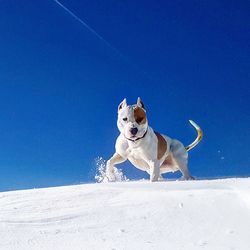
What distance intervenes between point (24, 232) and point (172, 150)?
3.38 metres

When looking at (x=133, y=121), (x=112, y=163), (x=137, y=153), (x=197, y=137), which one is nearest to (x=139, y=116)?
(x=133, y=121)

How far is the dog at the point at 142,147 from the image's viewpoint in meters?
5.67

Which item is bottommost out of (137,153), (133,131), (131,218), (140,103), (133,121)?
(131,218)

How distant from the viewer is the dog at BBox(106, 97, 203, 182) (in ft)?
18.6

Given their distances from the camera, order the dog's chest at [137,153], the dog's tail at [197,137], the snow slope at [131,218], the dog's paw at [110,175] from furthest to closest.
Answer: the dog's tail at [197,137] < the dog's paw at [110,175] < the dog's chest at [137,153] < the snow slope at [131,218]

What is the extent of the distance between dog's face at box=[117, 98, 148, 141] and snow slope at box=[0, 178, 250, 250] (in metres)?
1.37

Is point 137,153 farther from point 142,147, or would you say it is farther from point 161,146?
point 161,146

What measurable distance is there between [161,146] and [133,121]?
2.04 ft

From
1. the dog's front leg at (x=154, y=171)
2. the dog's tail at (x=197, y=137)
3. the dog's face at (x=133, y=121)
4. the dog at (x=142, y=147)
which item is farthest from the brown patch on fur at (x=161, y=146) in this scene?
the dog's tail at (x=197, y=137)

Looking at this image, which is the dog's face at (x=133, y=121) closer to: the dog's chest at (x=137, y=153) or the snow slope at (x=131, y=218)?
the dog's chest at (x=137, y=153)

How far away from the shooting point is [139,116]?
5.70 m

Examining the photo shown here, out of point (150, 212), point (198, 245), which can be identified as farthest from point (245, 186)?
point (198, 245)

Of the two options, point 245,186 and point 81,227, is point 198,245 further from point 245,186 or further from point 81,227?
point 245,186

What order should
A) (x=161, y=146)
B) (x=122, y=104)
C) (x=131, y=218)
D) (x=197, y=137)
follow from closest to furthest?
(x=131, y=218) → (x=122, y=104) → (x=161, y=146) → (x=197, y=137)
